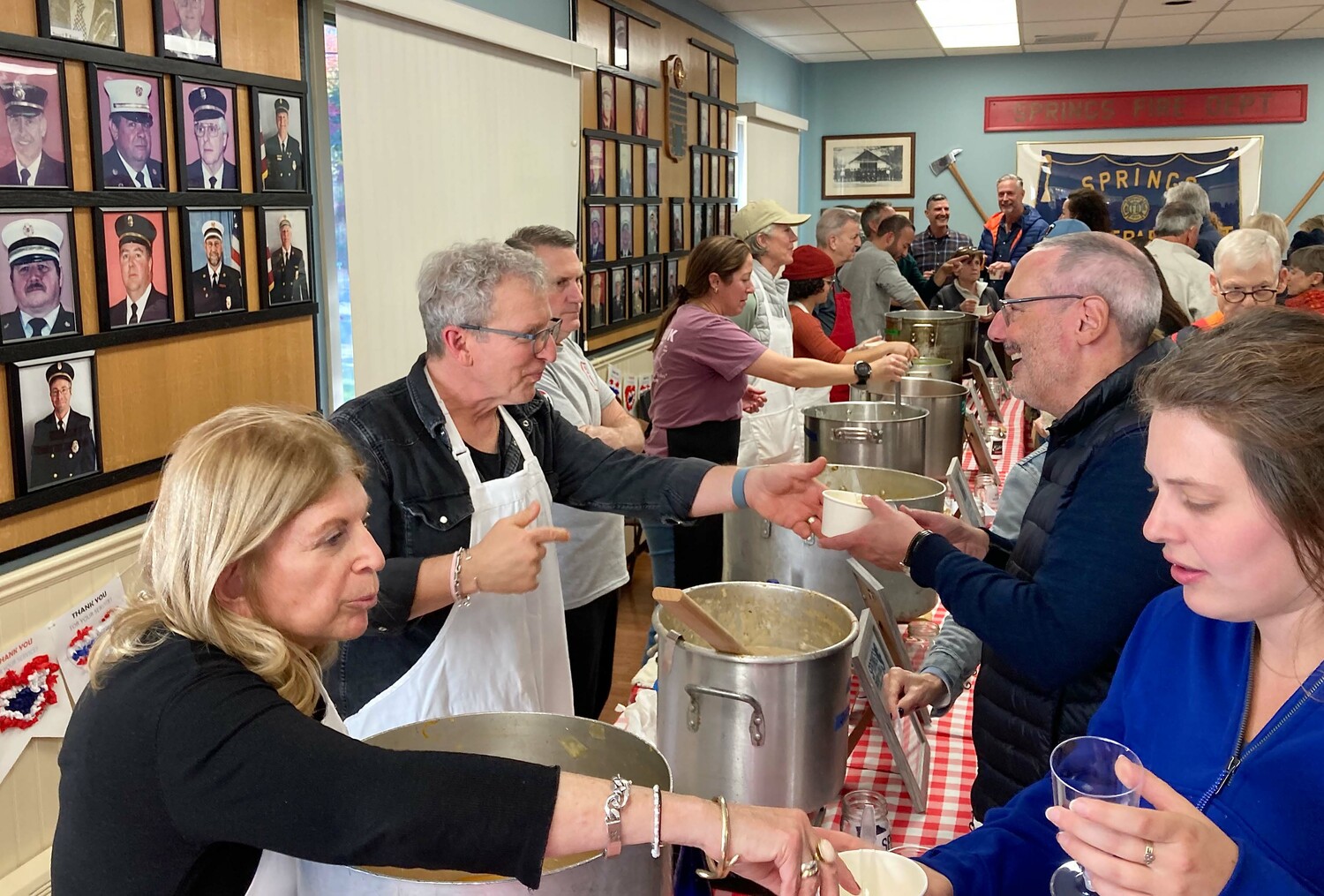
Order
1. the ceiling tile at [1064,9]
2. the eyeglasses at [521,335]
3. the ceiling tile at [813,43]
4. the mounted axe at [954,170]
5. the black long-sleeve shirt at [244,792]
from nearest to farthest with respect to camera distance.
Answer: the black long-sleeve shirt at [244,792] < the eyeglasses at [521,335] < the ceiling tile at [1064,9] < the ceiling tile at [813,43] < the mounted axe at [954,170]

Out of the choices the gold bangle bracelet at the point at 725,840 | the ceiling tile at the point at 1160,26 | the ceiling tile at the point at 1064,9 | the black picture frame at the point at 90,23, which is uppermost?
the ceiling tile at the point at 1160,26

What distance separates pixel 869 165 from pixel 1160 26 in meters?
2.78

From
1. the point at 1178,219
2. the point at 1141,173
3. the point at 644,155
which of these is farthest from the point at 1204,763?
the point at 1141,173

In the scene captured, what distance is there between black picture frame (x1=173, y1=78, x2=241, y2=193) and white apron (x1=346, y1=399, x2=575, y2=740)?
115cm

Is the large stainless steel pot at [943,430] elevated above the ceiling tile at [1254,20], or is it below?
below

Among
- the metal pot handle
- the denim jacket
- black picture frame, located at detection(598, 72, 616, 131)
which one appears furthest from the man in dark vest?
black picture frame, located at detection(598, 72, 616, 131)

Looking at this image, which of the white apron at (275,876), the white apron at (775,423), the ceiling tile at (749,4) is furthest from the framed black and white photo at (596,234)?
the white apron at (275,876)

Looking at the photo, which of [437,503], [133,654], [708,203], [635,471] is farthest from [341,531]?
[708,203]

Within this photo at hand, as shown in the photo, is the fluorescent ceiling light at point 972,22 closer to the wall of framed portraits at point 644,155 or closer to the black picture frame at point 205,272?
the wall of framed portraits at point 644,155

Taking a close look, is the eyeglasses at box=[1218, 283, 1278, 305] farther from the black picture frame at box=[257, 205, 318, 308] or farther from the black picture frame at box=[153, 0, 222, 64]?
the black picture frame at box=[153, 0, 222, 64]

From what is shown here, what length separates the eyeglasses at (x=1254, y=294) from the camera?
350cm

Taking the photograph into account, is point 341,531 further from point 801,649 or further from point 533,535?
point 801,649

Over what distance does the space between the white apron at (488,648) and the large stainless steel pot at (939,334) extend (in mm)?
3435

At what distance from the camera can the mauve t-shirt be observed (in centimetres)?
366
